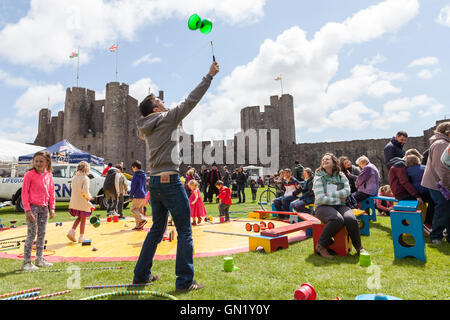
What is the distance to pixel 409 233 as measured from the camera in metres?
3.56

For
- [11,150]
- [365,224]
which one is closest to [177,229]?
[365,224]

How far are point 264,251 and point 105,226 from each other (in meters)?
5.00

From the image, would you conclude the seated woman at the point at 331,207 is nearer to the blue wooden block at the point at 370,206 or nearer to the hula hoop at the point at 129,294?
the hula hoop at the point at 129,294

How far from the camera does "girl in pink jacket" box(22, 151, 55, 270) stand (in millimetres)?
3613

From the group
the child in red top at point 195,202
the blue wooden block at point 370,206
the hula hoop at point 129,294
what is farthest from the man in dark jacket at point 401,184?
the hula hoop at point 129,294

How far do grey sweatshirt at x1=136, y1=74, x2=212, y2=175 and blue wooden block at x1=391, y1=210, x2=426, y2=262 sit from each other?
300 cm

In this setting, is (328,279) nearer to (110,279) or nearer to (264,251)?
(264,251)

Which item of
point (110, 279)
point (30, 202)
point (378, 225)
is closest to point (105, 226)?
point (30, 202)

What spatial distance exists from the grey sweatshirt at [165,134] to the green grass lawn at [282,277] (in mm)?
1205

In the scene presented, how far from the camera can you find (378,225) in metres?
6.11

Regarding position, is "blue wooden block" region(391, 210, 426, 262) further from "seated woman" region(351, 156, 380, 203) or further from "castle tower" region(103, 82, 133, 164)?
"castle tower" region(103, 82, 133, 164)

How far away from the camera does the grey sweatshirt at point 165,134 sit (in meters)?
2.65

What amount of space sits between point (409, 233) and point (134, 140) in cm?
3529

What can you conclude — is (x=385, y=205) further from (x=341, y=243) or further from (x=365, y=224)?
(x=341, y=243)
